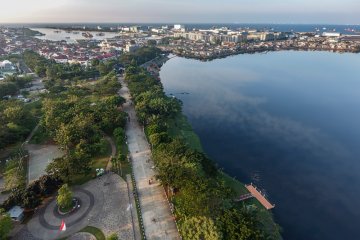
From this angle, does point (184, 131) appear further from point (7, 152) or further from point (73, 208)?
point (7, 152)

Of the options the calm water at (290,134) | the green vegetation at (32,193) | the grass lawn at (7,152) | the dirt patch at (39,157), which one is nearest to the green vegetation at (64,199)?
the green vegetation at (32,193)

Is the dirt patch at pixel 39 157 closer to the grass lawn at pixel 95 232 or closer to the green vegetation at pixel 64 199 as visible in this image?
the green vegetation at pixel 64 199

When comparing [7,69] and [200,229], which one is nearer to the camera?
[200,229]

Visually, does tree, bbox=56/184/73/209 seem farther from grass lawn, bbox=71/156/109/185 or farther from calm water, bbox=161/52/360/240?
calm water, bbox=161/52/360/240

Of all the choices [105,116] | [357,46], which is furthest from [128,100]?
[357,46]

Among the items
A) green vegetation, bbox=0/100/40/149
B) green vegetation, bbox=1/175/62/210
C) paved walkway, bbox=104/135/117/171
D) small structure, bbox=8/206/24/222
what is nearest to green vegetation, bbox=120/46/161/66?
green vegetation, bbox=0/100/40/149

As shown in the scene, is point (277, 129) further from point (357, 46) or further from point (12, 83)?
point (357, 46)

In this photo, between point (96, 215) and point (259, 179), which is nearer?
point (96, 215)

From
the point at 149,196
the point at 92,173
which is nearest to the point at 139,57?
the point at 92,173
